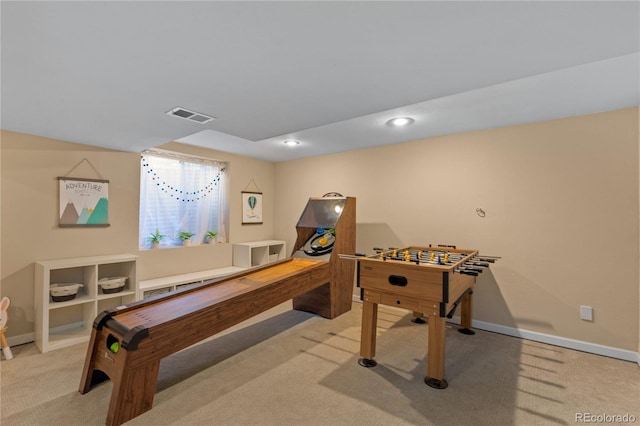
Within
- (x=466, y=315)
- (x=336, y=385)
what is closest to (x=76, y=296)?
(x=336, y=385)

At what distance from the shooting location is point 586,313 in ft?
8.92

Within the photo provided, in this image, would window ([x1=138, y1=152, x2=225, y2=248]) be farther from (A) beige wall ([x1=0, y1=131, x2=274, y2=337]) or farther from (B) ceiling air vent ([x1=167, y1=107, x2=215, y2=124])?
(B) ceiling air vent ([x1=167, y1=107, x2=215, y2=124])

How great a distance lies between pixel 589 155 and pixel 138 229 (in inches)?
193

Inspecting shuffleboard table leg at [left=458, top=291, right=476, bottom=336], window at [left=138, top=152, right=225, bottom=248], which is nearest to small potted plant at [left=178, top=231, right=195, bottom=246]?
window at [left=138, top=152, right=225, bottom=248]

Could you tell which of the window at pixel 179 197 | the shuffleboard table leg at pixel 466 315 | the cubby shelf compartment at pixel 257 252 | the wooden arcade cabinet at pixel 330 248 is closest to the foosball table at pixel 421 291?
the shuffleboard table leg at pixel 466 315

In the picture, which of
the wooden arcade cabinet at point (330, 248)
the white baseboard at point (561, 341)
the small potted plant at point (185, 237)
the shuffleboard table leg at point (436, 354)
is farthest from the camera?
the small potted plant at point (185, 237)

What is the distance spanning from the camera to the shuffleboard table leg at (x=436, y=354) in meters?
2.13

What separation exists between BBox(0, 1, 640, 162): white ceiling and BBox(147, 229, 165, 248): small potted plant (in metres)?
1.59

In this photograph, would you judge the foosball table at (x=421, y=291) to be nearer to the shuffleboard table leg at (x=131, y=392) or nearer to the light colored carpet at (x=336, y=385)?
the light colored carpet at (x=336, y=385)

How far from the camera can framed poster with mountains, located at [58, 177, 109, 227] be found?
3.00 m

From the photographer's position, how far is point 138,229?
3.57m

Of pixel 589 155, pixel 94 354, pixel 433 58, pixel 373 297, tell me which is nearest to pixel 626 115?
pixel 589 155

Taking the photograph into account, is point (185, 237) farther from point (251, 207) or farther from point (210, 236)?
point (251, 207)

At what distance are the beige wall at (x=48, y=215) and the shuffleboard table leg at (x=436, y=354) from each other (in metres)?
3.33
